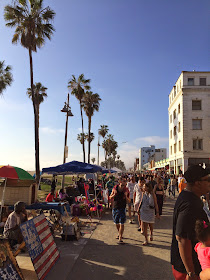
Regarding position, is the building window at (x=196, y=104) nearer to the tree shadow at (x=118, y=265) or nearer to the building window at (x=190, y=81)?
the building window at (x=190, y=81)

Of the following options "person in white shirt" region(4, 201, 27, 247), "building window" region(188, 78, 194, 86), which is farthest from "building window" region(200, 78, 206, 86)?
"person in white shirt" region(4, 201, 27, 247)

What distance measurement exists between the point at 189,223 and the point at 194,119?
38371mm

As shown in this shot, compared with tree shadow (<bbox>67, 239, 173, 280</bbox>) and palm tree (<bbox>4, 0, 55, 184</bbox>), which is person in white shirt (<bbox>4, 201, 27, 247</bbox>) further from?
palm tree (<bbox>4, 0, 55, 184</bbox>)

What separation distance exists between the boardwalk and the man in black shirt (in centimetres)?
230

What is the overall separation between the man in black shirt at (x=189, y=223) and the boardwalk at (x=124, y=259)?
90.6 inches

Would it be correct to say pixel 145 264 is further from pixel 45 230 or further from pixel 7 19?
pixel 7 19

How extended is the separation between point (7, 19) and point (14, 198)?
14300 millimetres

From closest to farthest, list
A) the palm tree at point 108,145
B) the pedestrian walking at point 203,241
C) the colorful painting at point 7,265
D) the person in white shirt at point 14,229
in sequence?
Result: the pedestrian walking at point 203,241, the colorful painting at point 7,265, the person in white shirt at point 14,229, the palm tree at point 108,145

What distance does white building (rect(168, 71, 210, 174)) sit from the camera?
37000 mm

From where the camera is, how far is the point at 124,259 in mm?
5516

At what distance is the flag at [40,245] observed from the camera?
168 inches

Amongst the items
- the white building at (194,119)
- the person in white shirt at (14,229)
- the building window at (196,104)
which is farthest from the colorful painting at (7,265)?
the building window at (196,104)

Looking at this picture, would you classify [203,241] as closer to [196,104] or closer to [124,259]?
[124,259]

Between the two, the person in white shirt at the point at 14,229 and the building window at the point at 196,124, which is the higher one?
the building window at the point at 196,124
